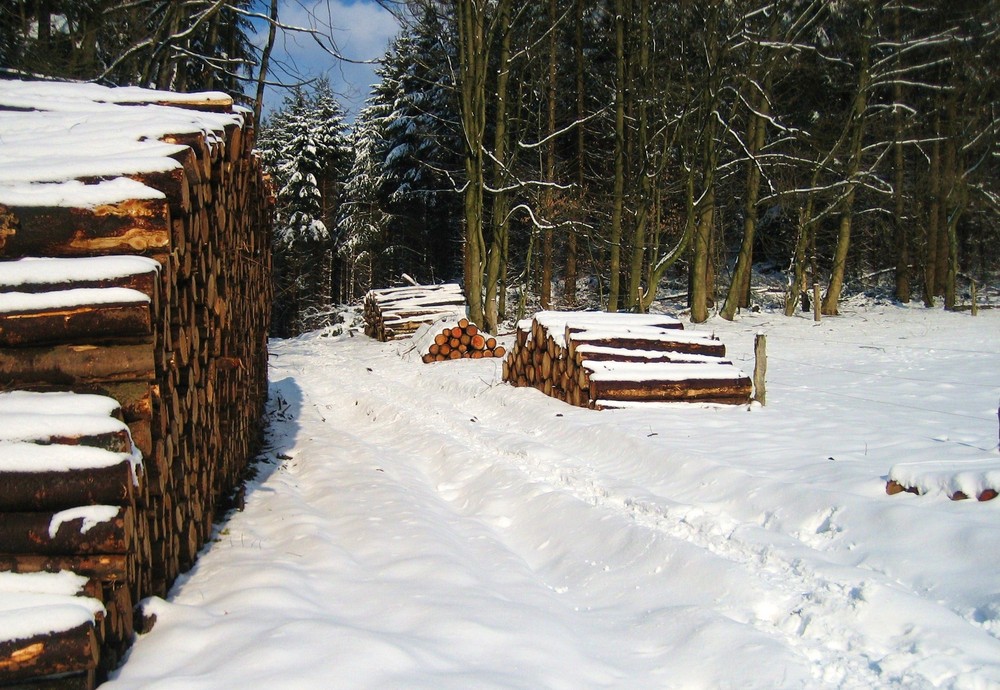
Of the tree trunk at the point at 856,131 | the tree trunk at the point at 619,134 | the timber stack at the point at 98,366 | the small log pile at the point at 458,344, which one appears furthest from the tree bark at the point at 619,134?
the timber stack at the point at 98,366

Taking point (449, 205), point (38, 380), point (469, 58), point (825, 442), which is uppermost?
point (469, 58)

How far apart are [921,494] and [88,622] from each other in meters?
5.21

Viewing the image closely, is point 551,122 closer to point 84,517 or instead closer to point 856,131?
point 856,131

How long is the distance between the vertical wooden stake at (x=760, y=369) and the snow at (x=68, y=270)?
813 cm

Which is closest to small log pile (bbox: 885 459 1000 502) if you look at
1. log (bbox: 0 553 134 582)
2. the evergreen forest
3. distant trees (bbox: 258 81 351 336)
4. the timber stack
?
the timber stack

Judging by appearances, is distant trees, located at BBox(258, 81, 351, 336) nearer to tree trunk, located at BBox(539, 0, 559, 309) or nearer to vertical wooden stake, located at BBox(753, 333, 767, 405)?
tree trunk, located at BBox(539, 0, 559, 309)

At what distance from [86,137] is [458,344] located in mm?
12948

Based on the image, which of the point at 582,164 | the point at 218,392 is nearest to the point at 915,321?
the point at 582,164

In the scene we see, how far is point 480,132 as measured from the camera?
58.9 feet

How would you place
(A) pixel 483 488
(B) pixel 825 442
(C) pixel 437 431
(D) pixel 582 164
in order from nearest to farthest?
(A) pixel 483 488, (B) pixel 825 442, (C) pixel 437 431, (D) pixel 582 164

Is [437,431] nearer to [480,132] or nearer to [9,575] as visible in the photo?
[9,575]

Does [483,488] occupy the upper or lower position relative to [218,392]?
lower

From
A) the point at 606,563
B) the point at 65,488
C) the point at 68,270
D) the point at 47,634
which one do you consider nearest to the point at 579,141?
the point at 606,563

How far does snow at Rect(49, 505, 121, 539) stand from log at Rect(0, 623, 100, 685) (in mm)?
426
